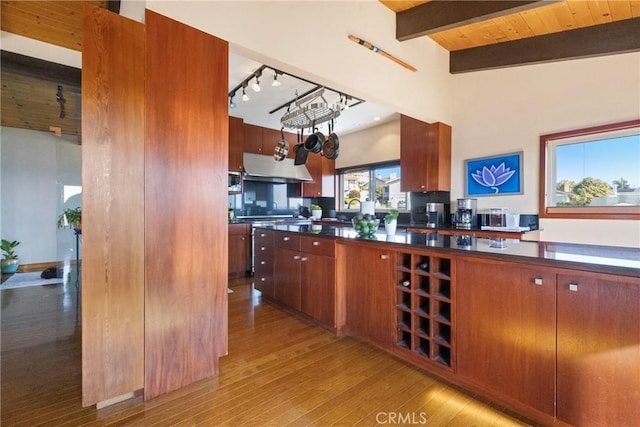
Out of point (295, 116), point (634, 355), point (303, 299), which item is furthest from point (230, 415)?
point (295, 116)

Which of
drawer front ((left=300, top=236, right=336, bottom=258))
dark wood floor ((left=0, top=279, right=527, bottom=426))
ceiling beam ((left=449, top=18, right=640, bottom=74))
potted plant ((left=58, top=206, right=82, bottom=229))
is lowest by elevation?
dark wood floor ((left=0, top=279, right=527, bottom=426))

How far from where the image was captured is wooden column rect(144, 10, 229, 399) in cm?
162

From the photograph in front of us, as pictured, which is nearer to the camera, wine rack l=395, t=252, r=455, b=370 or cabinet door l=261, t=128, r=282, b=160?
wine rack l=395, t=252, r=455, b=370

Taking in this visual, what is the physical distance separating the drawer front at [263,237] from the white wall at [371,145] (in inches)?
113

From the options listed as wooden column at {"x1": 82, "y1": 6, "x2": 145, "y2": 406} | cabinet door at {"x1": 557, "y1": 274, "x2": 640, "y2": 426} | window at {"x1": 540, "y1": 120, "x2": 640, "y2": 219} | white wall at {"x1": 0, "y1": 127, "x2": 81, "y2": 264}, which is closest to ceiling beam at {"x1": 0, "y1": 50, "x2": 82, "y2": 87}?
wooden column at {"x1": 82, "y1": 6, "x2": 145, "y2": 406}

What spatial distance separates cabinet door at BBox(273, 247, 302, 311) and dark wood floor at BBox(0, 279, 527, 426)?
0.43 metres

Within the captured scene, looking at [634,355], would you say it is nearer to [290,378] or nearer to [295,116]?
[290,378]

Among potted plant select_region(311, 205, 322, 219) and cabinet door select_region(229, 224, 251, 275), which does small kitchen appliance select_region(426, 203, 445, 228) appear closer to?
potted plant select_region(311, 205, 322, 219)

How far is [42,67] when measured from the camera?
2.31 metres

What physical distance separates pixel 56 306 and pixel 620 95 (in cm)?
646

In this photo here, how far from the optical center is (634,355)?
1164mm

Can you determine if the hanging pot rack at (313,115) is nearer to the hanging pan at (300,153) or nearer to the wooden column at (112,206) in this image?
the hanging pan at (300,153)

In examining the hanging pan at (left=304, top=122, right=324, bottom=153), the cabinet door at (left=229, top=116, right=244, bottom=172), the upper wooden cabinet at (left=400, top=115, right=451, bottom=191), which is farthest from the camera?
the cabinet door at (left=229, top=116, right=244, bottom=172)

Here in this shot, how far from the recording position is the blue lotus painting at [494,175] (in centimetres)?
351
